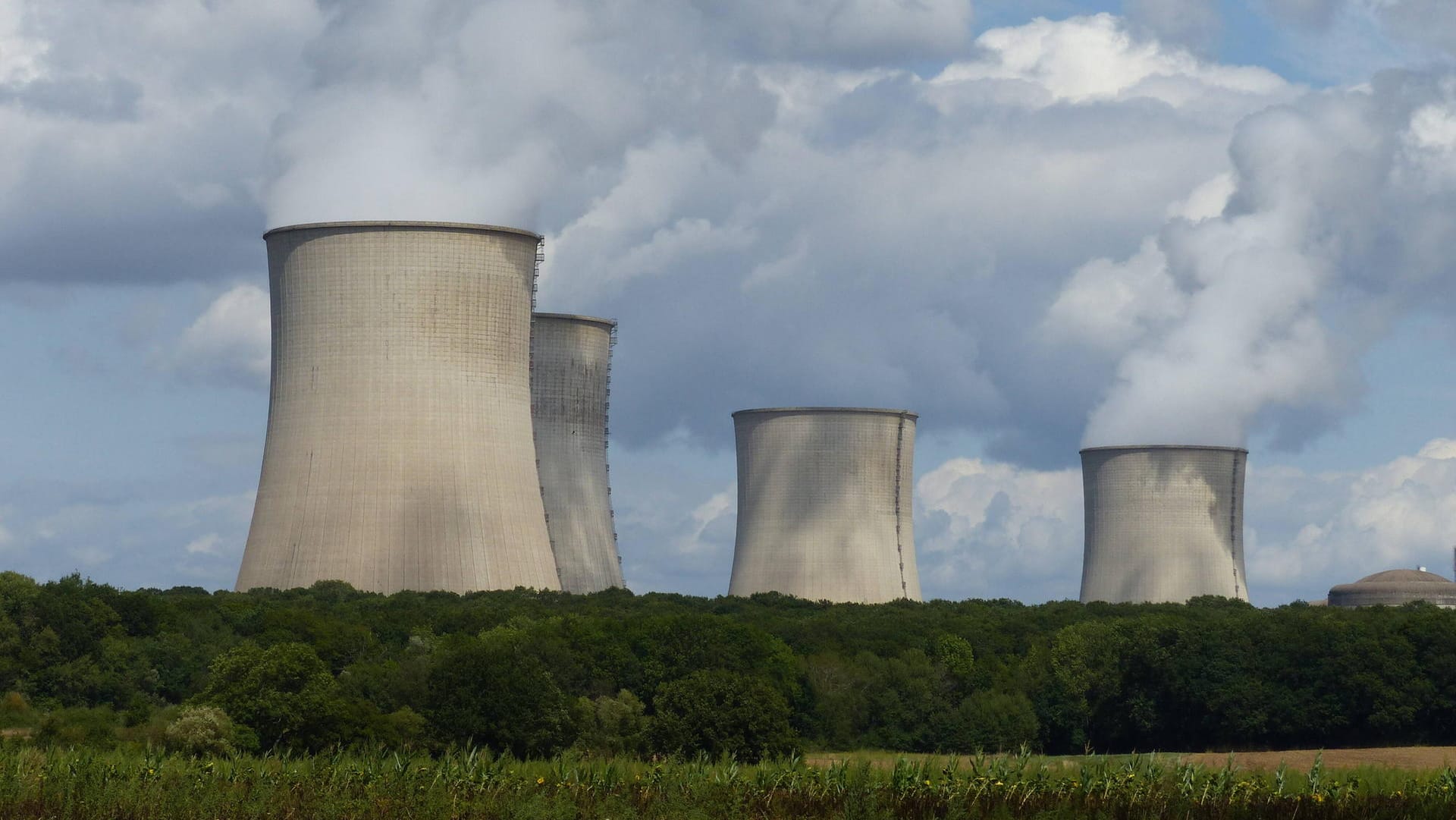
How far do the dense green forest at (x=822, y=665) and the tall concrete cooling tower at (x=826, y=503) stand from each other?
23.8ft

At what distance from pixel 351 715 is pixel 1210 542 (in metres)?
29.4

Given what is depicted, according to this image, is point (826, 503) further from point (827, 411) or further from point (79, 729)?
point (79, 729)

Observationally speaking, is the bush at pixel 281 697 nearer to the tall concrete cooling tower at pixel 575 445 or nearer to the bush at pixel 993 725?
the bush at pixel 993 725

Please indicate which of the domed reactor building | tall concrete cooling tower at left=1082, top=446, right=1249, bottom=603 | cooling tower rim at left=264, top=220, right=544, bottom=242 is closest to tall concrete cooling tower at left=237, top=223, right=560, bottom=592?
cooling tower rim at left=264, top=220, right=544, bottom=242

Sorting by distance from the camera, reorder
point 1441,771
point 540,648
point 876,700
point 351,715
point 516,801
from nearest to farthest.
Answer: point 516,801 → point 1441,771 → point 351,715 → point 540,648 → point 876,700

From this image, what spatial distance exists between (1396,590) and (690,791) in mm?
61846

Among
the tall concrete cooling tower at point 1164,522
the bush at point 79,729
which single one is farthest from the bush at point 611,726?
the tall concrete cooling tower at point 1164,522

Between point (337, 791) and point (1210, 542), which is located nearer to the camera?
Answer: point (337, 791)

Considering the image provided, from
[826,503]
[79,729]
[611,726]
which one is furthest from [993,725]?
[79,729]

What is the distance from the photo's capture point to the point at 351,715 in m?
24.3

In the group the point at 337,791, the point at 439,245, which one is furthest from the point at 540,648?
the point at 337,791

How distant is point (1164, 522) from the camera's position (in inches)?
1918

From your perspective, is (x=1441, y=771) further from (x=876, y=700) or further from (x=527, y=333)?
(x=527, y=333)

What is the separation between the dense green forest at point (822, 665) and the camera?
30.6 meters
